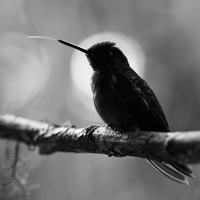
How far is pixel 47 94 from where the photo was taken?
28.4 feet

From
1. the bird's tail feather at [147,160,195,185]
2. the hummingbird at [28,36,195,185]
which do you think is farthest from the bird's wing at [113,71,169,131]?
the bird's tail feather at [147,160,195,185]

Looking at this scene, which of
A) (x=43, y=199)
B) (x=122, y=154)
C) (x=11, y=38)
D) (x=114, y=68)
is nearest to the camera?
(x=122, y=154)

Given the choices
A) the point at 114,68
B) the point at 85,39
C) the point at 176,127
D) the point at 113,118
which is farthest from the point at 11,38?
the point at 113,118

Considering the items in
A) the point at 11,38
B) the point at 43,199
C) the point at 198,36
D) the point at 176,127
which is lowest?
the point at 43,199

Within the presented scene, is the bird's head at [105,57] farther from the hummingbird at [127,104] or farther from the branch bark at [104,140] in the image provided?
the branch bark at [104,140]

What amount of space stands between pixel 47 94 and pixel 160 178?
4224mm

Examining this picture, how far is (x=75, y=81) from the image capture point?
27.0ft

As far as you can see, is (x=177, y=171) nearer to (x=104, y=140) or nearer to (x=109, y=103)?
(x=104, y=140)

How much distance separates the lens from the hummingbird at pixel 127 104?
112 inches

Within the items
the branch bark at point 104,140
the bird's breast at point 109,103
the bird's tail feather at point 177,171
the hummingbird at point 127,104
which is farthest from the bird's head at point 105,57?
the bird's tail feather at point 177,171

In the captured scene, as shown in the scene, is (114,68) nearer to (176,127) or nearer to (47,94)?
(176,127)

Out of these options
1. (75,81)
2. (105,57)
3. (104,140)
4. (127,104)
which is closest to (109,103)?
(127,104)

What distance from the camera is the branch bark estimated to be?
66.6 inches

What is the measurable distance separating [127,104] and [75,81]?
5.33 m
